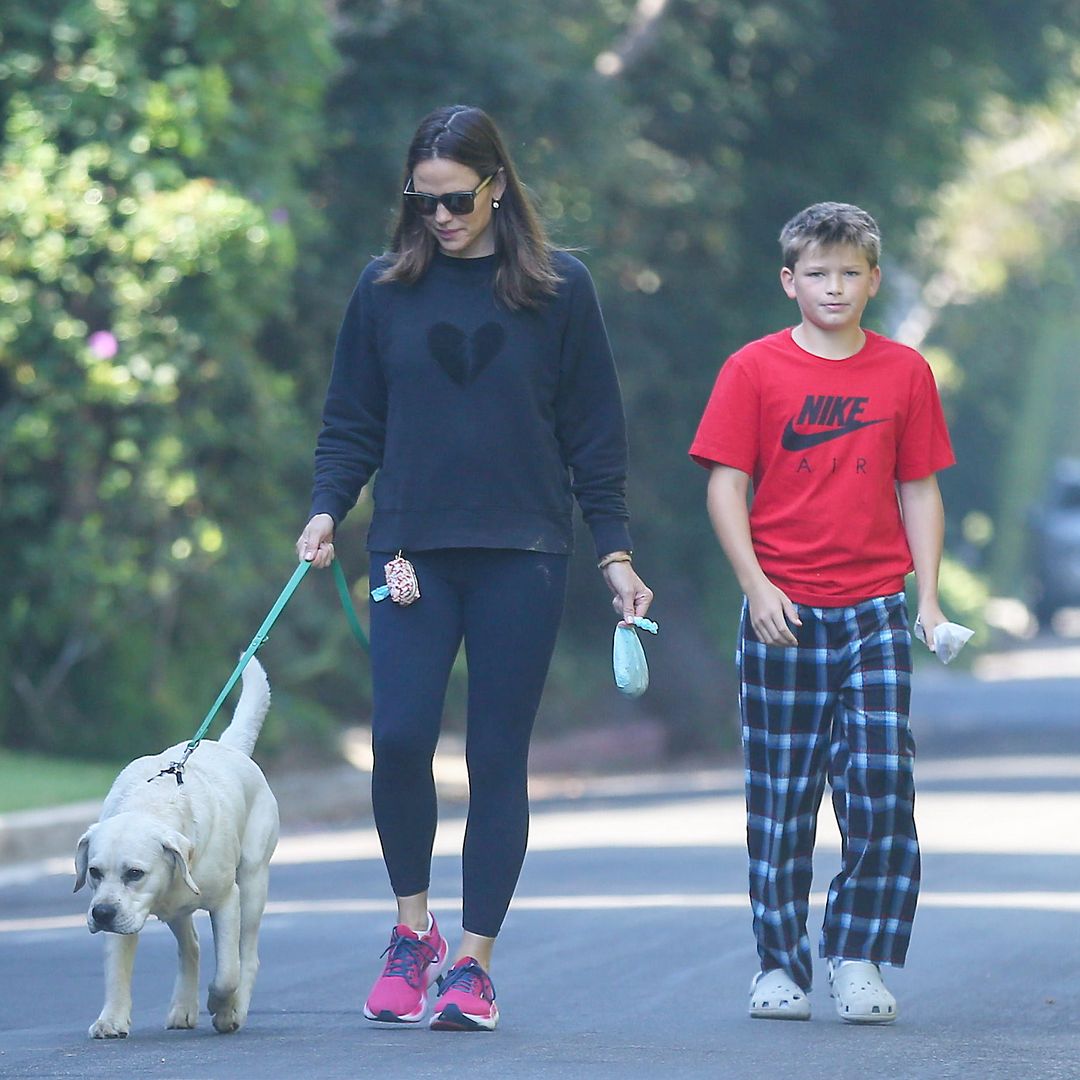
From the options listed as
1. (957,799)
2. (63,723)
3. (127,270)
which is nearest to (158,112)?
(127,270)

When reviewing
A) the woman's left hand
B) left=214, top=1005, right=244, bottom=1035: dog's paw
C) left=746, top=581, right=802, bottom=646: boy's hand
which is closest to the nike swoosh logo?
left=746, top=581, right=802, bottom=646: boy's hand

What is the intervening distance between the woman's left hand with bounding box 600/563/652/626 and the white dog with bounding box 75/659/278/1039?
0.94 meters

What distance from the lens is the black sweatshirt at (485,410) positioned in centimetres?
530

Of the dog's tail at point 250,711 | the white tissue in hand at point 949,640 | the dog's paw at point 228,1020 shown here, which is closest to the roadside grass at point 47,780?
the dog's tail at point 250,711

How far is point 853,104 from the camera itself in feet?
65.2

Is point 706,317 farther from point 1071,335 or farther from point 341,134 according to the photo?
point 1071,335

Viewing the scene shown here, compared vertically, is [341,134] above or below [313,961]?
above

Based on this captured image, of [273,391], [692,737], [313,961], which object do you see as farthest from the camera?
[692,737]

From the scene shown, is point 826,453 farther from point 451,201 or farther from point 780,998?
point 780,998

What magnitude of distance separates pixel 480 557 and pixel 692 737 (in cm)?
1444

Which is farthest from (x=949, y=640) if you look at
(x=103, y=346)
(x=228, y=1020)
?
(x=103, y=346)

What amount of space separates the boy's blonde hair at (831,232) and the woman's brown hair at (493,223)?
0.58 m

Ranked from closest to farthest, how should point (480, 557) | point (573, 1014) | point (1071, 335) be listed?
1. point (480, 557)
2. point (573, 1014)
3. point (1071, 335)

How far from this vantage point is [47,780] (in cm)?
1186
